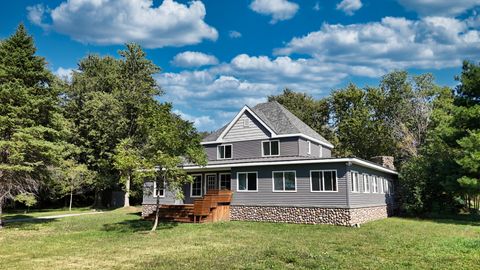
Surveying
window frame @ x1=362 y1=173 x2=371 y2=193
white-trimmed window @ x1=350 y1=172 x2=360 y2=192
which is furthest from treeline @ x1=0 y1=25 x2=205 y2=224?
window frame @ x1=362 y1=173 x2=371 y2=193

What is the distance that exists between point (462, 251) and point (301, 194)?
9565 mm

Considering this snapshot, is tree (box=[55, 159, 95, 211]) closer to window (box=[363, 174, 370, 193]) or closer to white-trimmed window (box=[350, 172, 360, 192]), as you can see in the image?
white-trimmed window (box=[350, 172, 360, 192])

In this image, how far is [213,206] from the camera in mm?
20484

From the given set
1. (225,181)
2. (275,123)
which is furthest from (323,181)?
(275,123)

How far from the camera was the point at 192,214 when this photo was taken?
20.5 meters

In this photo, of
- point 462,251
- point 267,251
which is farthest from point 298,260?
point 462,251

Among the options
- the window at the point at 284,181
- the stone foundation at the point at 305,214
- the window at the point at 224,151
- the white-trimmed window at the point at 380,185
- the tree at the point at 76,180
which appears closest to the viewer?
the stone foundation at the point at 305,214

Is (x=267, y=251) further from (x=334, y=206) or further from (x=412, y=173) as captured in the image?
(x=412, y=173)

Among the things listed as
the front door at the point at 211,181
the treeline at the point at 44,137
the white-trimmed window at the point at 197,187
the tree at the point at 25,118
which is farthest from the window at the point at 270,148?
the tree at the point at 25,118

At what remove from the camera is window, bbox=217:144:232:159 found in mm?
26344

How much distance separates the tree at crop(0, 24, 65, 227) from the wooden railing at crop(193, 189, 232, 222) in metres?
8.29

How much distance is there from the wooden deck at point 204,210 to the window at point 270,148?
439cm

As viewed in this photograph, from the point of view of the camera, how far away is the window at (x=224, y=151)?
26.3 metres

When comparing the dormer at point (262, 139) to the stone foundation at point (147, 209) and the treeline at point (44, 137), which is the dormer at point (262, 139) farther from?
the treeline at point (44, 137)
